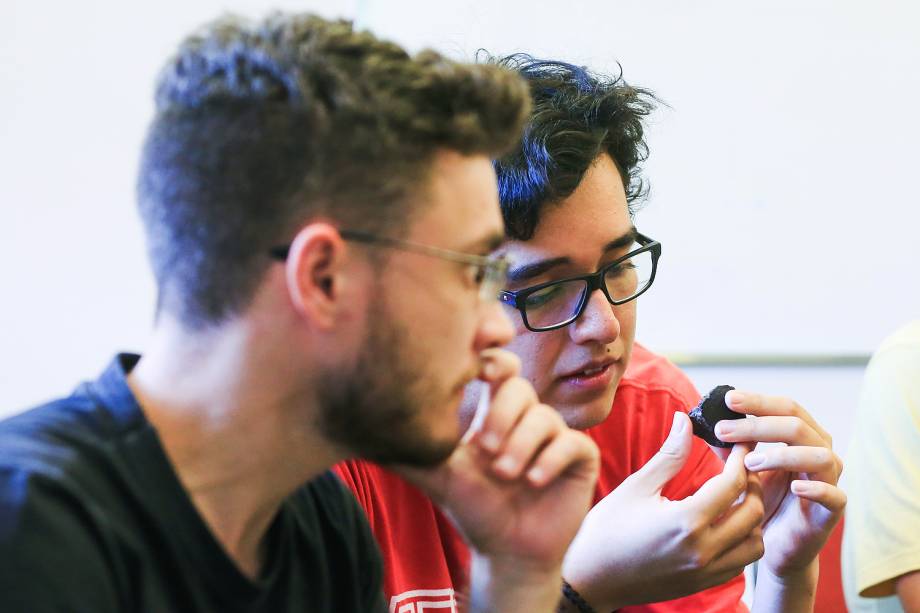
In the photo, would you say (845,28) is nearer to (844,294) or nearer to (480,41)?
(844,294)

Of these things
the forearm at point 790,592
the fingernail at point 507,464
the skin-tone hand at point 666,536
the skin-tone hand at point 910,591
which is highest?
the fingernail at point 507,464

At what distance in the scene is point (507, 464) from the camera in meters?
0.99

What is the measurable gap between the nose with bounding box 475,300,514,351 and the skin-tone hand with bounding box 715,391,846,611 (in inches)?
17.9

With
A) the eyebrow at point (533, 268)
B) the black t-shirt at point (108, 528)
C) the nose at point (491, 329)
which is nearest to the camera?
the black t-shirt at point (108, 528)

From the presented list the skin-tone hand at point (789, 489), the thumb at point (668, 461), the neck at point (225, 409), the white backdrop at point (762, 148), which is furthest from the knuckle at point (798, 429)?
the white backdrop at point (762, 148)

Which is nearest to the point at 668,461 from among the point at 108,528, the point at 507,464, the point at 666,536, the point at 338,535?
the point at 666,536

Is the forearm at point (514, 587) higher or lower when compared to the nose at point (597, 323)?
lower

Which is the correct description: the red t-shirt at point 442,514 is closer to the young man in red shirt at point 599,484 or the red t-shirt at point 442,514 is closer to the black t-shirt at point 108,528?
the young man in red shirt at point 599,484

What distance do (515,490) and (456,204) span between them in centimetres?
34

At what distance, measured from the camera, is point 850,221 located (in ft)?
8.29

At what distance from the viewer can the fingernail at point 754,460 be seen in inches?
49.1

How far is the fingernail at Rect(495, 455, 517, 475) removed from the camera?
99 cm

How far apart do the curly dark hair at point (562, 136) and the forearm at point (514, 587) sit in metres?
0.47

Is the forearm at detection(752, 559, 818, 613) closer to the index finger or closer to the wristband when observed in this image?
the index finger
